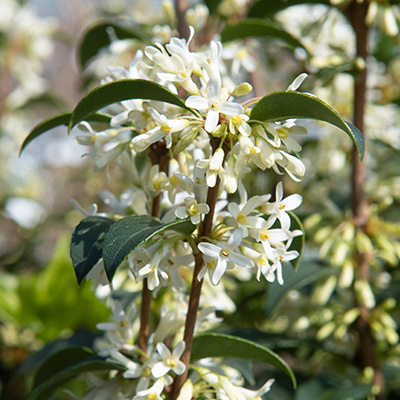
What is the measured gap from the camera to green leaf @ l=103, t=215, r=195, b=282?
718 mm

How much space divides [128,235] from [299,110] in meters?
0.31

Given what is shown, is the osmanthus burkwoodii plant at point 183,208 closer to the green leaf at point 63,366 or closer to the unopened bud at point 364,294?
the green leaf at point 63,366

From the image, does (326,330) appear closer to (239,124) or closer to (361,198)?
(361,198)

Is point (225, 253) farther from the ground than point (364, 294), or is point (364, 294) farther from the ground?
point (225, 253)

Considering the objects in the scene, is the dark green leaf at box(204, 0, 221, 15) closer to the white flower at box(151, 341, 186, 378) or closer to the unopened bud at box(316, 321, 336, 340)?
the unopened bud at box(316, 321, 336, 340)

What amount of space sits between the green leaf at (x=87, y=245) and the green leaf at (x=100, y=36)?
78 centimetres

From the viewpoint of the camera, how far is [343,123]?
73 cm

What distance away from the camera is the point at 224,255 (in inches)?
31.7

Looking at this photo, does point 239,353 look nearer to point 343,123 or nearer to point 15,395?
point 343,123

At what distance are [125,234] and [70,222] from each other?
7.69 feet

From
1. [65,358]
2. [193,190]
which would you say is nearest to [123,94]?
[193,190]

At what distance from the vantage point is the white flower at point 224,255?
78 centimetres

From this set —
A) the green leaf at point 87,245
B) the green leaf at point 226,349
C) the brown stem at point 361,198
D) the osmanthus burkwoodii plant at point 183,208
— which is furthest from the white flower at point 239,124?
the brown stem at point 361,198

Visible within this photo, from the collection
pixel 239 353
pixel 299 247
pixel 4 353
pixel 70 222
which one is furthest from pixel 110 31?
pixel 70 222
